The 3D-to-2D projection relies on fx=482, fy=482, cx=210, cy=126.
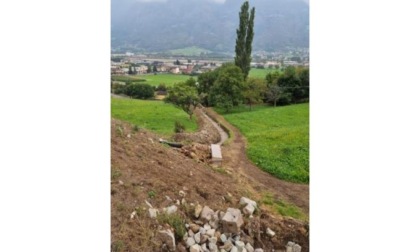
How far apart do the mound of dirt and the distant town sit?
655mm

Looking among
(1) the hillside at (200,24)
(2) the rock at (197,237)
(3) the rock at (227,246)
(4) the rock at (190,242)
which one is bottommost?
(3) the rock at (227,246)

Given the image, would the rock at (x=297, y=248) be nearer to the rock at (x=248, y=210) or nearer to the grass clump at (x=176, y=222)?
the rock at (x=248, y=210)

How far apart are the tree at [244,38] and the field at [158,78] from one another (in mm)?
629

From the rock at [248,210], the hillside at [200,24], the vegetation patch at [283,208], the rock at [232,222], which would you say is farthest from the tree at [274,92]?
the rock at [232,222]

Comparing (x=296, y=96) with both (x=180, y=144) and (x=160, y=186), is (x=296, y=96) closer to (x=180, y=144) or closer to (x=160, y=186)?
(x=180, y=144)

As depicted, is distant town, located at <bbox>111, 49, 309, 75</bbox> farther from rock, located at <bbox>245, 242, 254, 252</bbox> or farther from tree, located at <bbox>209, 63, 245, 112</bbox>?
rock, located at <bbox>245, 242, 254, 252</bbox>

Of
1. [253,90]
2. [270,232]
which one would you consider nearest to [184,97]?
[253,90]

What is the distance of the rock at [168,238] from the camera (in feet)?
15.8

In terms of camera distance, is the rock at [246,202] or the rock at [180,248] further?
the rock at [246,202]

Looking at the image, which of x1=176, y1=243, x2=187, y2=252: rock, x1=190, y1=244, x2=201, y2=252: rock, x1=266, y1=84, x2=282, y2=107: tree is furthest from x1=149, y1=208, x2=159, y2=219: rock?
x1=266, y1=84, x2=282, y2=107: tree

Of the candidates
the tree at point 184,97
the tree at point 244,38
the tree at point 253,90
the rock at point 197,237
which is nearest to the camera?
the rock at point 197,237

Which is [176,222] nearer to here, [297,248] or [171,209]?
[171,209]

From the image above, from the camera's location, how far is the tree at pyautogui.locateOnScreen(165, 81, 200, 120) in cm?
540

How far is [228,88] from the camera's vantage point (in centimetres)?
534
